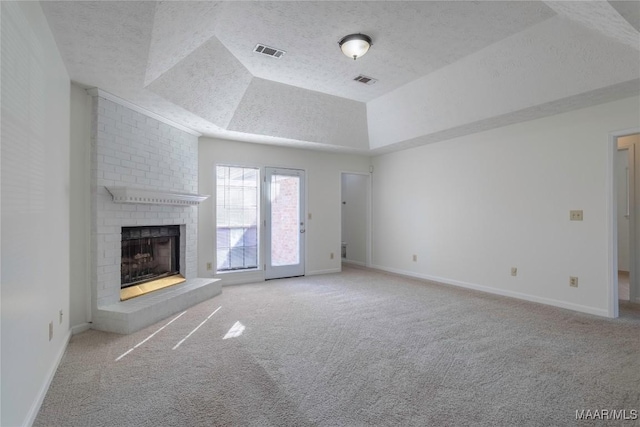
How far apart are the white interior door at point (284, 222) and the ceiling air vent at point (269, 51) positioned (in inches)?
92.3

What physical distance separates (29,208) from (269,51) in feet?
8.83

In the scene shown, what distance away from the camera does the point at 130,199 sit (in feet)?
11.5

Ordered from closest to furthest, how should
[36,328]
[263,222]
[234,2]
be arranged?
1. [36,328]
2. [234,2]
3. [263,222]

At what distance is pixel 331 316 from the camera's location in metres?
3.76

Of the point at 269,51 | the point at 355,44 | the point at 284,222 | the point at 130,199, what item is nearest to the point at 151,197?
the point at 130,199

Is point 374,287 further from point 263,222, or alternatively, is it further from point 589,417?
point 589,417

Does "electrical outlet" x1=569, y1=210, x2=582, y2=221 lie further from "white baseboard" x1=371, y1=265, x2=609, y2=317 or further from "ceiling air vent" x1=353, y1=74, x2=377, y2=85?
"ceiling air vent" x1=353, y1=74, x2=377, y2=85

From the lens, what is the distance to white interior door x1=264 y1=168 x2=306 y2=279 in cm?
577

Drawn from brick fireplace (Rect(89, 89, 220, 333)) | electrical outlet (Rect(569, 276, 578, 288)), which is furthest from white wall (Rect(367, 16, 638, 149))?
brick fireplace (Rect(89, 89, 220, 333))

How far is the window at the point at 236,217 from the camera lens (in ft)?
17.6

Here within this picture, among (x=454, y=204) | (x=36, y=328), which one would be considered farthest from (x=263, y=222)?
(x=36, y=328)

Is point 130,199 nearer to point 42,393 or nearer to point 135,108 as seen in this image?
point 135,108

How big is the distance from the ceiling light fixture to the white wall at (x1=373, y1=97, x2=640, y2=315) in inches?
104

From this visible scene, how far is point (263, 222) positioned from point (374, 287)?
2172 millimetres
